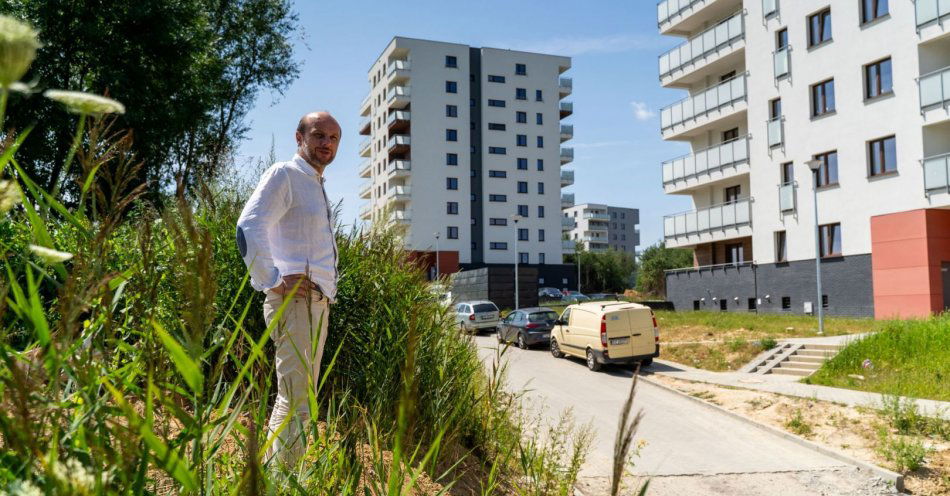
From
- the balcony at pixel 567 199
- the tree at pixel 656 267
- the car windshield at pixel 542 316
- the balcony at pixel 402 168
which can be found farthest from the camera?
the tree at pixel 656 267

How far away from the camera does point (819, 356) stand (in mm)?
16406

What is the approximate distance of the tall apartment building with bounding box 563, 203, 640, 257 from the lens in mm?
156500

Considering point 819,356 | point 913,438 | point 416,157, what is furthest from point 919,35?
point 416,157

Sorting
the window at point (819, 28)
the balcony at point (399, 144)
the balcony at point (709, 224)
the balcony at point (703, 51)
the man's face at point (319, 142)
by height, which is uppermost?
the balcony at point (399, 144)

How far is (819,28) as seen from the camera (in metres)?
28.2

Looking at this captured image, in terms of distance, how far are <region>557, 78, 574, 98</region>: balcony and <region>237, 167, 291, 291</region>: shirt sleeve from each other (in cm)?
6795

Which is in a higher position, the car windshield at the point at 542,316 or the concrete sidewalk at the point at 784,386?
the car windshield at the point at 542,316

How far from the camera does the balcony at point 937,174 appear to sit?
72.5ft

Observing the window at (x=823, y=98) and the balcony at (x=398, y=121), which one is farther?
the balcony at (x=398, y=121)

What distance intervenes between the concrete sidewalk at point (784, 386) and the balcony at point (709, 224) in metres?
15.4

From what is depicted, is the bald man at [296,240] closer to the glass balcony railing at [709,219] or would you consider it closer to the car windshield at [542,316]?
the car windshield at [542,316]

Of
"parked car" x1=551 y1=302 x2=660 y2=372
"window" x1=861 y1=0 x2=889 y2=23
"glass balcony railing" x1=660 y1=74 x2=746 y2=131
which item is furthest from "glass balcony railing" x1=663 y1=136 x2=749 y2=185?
"parked car" x1=551 y1=302 x2=660 y2=372

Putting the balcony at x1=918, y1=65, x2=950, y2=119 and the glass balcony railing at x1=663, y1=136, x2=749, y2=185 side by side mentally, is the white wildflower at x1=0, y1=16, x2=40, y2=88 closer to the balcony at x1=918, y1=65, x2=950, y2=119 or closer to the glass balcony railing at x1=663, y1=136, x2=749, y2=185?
the balcony at x1=918, y1=65, x2=950, y2=119

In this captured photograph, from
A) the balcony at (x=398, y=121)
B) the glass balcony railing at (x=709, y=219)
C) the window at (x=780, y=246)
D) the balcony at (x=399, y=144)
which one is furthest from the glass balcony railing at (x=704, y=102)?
the balcony at (x=398, y=121)
